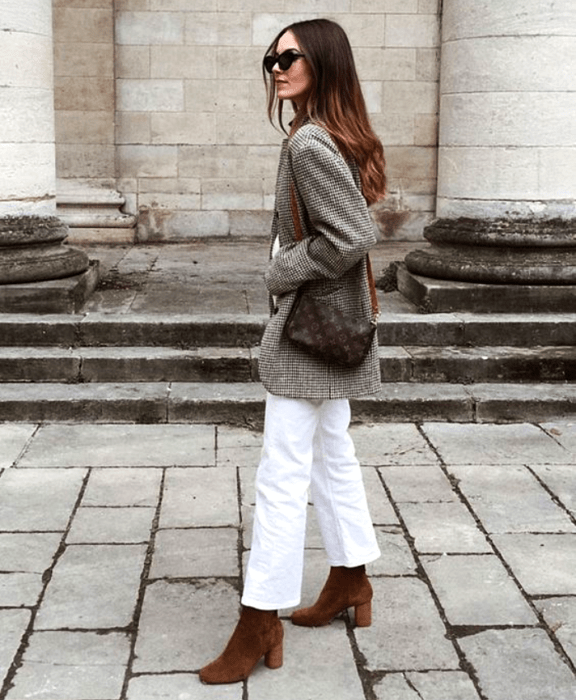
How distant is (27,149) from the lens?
715 centimetres

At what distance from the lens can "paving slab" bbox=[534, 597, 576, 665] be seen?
354cm

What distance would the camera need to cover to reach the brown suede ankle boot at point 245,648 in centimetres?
328

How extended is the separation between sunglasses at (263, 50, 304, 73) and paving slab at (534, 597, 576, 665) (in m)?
1.93

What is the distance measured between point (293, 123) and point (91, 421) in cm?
315

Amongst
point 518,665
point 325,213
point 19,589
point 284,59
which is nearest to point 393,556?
point 518,665

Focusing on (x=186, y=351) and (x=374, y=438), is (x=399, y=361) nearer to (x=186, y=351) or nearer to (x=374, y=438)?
(x=374, y=438)

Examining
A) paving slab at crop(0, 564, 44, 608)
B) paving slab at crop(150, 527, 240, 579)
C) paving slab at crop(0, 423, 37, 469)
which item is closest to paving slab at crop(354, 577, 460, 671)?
paving slab at crop(150, 527, 240, 579)

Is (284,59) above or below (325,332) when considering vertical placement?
above

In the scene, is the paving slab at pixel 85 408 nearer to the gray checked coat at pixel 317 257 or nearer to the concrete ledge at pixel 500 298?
the concrete ledge at pixel 500 298

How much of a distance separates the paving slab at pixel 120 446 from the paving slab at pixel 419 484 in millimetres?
872

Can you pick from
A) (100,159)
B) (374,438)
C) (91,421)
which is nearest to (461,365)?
(374,438)

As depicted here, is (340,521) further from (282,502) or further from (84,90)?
(84,90)

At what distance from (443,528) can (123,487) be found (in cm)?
142

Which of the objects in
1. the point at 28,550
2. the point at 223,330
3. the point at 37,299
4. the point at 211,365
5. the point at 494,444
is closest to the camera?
the point at 28,550
